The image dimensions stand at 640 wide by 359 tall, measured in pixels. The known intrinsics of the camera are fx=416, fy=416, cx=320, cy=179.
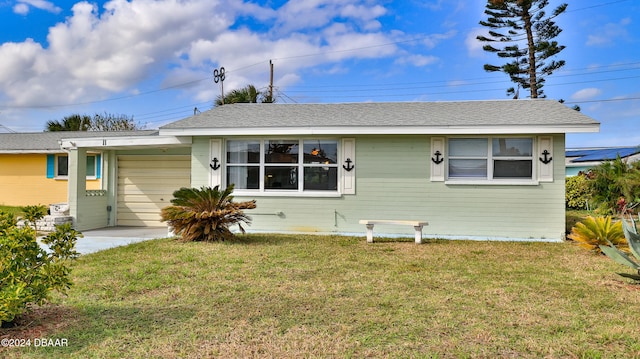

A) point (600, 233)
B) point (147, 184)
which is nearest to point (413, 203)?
point (600, 233)

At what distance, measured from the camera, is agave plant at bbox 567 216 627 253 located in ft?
24.0

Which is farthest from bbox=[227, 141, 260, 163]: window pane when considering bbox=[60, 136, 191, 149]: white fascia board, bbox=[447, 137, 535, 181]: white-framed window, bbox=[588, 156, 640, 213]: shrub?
bbox=[588, 156, 640, 213]: shrub

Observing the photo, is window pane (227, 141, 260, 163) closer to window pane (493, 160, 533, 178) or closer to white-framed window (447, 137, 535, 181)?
white-framed window (447, 137, 535, 181)

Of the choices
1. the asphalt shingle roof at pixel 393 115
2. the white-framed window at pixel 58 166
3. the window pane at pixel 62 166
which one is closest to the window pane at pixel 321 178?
the asphalt shingle roof at pixel 393 115

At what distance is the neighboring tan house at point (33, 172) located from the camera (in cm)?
1473

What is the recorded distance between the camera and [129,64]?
20812 millimetres

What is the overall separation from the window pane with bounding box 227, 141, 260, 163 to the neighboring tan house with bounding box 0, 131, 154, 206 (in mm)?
7139

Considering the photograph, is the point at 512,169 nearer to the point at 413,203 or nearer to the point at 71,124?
the point at 413,203

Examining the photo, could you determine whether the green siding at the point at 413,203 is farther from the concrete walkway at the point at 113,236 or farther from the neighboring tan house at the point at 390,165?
the concrete walkway at the point at 113,236

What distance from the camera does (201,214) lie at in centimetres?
817

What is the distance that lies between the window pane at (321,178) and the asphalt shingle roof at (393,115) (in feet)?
3.69

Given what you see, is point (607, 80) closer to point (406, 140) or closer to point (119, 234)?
point (406, 140)

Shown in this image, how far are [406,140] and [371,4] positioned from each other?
26.8 feet

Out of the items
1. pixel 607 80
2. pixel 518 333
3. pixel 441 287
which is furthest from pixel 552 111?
pixel 607 80
